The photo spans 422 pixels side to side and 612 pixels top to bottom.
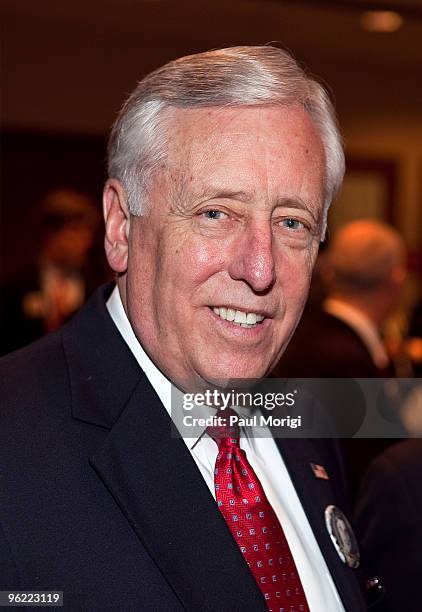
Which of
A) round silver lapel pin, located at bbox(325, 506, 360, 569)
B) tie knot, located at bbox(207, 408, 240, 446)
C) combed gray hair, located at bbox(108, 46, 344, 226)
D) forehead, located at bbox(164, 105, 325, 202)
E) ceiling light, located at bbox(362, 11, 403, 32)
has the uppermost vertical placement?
ceiling light, located at bbox(362, 11, 403, 32)

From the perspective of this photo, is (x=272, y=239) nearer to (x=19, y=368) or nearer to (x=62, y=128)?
(x=19, y=368)

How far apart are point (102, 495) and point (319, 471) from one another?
53 centimetres

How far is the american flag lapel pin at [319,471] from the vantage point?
165 cm

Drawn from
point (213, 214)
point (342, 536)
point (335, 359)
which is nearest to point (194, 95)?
point (213, 214)

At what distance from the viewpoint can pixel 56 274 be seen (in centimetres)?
474

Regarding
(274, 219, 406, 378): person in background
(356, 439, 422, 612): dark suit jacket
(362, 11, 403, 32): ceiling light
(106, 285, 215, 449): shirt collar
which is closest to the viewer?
(106, 285, 215, 449): shirt collar

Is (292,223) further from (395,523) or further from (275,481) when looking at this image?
(395,523)

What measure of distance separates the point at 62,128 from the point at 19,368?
5.41 metres

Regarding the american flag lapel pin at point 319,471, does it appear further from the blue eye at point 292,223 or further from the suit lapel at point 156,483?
the blue eye at point 292,223

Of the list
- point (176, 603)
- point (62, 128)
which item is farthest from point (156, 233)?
point (62, 128)

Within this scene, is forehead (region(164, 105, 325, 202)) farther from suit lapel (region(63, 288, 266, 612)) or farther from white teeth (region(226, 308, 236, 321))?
suit lapel (region(63, 288, 266, 612))

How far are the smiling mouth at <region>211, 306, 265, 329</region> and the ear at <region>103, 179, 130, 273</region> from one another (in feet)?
0.64

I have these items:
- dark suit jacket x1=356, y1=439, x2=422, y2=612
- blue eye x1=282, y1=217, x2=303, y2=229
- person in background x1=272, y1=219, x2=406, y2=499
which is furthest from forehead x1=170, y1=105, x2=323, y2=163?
person in background x1=272, y1=219, x2=406, y2=499

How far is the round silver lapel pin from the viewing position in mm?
1556
